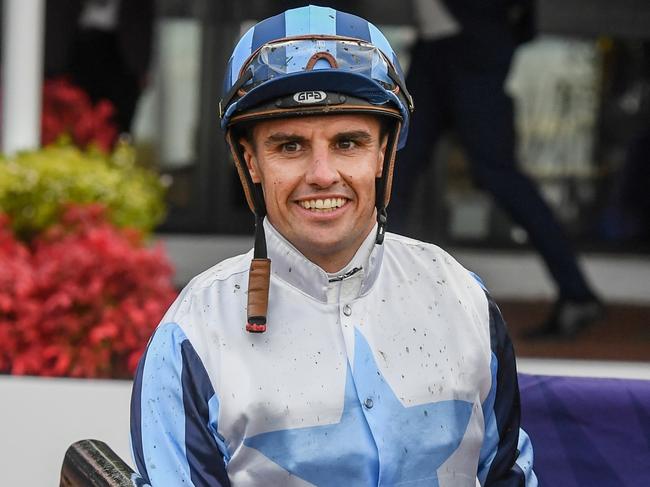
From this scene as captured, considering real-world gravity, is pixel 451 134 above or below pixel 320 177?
below

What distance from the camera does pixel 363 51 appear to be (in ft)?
6.79

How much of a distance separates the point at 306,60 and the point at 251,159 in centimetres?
22

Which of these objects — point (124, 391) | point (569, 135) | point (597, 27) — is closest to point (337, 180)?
point (124, 391)

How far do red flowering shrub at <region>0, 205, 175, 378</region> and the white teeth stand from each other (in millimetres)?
2122

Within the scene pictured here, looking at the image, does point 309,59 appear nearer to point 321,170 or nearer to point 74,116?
point 321,170

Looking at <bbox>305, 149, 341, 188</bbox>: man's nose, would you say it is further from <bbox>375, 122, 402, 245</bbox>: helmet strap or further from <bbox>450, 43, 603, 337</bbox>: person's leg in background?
<bbox>450, 43, 603, 337</bbox>: person's leg in background

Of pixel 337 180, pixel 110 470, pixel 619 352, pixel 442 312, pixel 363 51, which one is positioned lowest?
pixel 619 352

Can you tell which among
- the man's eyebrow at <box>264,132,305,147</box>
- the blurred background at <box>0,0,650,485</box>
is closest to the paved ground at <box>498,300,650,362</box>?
the blurred background at <box>0,0,650,485</box>

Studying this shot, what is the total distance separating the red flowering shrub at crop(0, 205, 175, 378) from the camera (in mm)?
4117

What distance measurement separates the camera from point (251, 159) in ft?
7.06

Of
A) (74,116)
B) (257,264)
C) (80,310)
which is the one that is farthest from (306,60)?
(74,116)

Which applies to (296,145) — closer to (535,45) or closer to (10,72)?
(10,72)

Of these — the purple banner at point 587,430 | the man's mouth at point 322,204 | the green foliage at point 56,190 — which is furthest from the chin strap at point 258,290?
the green foliage at point 56,190

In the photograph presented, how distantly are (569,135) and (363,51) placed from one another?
5.20m
